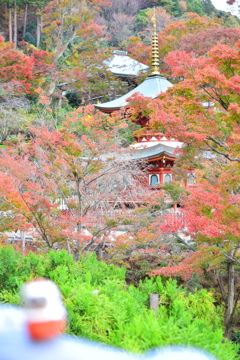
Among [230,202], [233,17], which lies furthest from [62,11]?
[230,202]

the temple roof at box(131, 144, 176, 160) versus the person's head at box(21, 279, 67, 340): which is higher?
the person's head at box(21, 279, 67, 340)

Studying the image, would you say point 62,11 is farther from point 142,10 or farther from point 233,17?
point 233,17

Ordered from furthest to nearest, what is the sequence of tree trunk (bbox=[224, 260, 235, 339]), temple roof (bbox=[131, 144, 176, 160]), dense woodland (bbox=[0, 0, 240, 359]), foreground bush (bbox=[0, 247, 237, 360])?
temple roof (bbox=[131, 144, 176, 160]), tree trunk (bbox=[224, 260, 235, 339]), dense woodland (bbox=[0, 0, 240, 359]), foreground bush (bbox=[0, 247, 237, 360])

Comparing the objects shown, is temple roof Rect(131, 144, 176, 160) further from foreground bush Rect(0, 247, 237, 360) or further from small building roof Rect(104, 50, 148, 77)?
small building roof Rect(104, 50, 148, 77)

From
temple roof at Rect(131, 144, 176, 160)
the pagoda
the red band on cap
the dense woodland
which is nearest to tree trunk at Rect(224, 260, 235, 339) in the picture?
the dense woodland

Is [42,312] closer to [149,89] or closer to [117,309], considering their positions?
[117,309]

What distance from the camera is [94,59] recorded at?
2316cm

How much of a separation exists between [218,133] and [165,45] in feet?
63.8

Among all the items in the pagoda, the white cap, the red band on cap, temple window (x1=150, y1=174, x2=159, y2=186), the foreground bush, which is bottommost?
temple window (x1=150, y1=174, x2=159, y2=186)

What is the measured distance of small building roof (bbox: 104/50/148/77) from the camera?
79.7 ft

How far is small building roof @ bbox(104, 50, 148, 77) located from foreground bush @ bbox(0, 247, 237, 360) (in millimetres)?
19572

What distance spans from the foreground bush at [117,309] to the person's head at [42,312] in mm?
1404

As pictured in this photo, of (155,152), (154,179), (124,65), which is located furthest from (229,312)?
(124,65)

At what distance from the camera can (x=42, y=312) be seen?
1.04m
